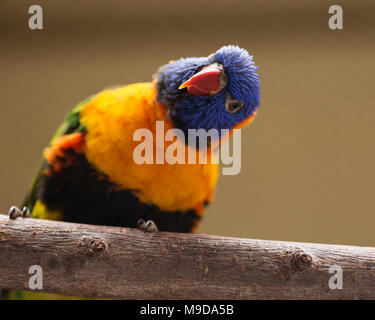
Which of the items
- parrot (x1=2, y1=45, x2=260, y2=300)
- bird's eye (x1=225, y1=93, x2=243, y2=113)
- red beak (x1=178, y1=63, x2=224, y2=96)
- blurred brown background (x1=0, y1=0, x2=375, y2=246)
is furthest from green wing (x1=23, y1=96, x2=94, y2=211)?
blurred brown background (x1=0, y1=0, x2=375, y2=246)

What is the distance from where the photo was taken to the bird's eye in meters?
1.46

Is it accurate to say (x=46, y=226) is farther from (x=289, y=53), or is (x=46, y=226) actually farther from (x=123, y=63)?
(x=289, y=53)

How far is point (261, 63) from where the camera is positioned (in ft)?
7.15

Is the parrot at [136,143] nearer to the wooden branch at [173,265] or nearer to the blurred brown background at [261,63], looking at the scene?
the wooden branch at [173,265]

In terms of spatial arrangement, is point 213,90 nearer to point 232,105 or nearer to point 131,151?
point 232,105

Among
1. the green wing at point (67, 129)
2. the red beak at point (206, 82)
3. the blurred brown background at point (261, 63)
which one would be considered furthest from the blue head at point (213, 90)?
the blurred brown background at point (261, 63)

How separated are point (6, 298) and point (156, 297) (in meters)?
0.83

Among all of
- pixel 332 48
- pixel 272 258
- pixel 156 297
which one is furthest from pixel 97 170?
pixel 332 48

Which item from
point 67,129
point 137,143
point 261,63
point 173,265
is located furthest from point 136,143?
point 261,63

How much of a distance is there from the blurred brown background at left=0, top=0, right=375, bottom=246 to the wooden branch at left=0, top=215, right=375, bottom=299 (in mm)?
1207

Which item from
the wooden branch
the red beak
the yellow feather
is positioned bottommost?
the wooden branch

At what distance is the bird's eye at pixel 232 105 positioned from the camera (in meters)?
1.46

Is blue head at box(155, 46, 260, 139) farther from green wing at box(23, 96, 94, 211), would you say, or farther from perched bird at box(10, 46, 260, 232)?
green wing at box(23, 96, 94, 211)

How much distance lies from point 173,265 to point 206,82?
68 cm
